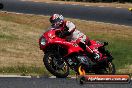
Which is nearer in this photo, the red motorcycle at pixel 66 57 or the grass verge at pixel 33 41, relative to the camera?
the red motorcycle at pixel 66 57

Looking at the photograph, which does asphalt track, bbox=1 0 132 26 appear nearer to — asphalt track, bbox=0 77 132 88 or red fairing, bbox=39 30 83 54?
red fairing, bbox=39 30 83 54

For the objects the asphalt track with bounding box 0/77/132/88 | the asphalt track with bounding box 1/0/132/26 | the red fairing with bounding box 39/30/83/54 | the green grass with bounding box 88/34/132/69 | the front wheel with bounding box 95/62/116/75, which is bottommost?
the asphalt track with bounding box 1/0/132/26

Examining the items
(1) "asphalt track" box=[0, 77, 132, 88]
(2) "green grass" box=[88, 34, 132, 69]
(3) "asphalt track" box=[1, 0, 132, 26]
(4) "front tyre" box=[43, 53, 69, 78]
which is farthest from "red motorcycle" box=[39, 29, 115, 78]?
(3) "asphalt track" box=[1, 0, 132, 26]

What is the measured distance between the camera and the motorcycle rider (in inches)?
515

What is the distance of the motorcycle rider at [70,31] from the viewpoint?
13077 mm

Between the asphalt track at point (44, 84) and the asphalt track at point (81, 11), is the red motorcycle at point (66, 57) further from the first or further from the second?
the asphalt track at point (81, 11)

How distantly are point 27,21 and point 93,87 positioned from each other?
20301mm

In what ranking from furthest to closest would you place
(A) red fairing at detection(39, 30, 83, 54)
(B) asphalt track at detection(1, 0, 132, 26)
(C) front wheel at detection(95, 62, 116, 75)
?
(B) asphalt track at detection(1, 0, 132, 26) → (C) front wheel at detection(95, 62, 116, 75) → (A) red fairing at detection(39, 30, 83, 54)

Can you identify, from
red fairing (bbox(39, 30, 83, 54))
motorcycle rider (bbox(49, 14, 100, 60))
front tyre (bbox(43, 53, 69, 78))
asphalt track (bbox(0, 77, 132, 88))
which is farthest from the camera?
motorcycle rider (bbox(49, 14, 100, 60))

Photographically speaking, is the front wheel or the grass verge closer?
the front wheel

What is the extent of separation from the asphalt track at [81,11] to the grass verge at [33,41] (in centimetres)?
173

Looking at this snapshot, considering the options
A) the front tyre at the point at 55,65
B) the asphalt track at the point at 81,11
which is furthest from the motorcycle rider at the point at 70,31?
the asphalt track at the point at 81,11

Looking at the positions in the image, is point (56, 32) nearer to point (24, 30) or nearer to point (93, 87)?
point (93, 87)

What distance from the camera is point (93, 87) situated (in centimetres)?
1120
